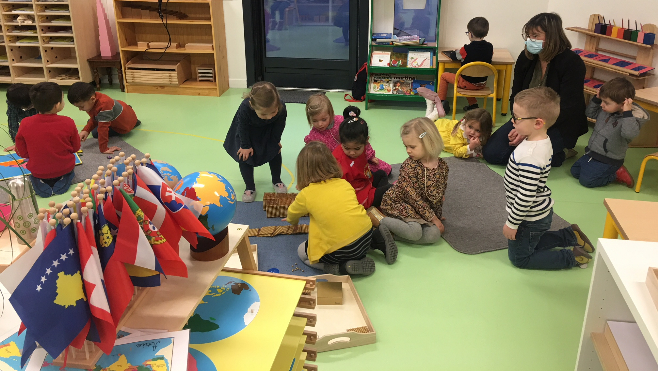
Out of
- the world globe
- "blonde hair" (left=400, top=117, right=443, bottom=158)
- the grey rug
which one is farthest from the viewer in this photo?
the grey rug

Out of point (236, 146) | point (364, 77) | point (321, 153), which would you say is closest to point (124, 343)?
point (321, 153)

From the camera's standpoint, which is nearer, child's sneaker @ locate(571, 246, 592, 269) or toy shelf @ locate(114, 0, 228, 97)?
child's sneaker @ locate(571, 246, 592, 269)

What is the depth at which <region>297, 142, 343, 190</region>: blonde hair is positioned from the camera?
2.95m

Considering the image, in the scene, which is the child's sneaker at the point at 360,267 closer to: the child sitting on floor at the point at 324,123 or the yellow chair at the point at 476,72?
the child sitting on floor at the point at 324,123

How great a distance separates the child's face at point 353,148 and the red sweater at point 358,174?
0.04 metres

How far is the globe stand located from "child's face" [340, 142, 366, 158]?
1.76 metres

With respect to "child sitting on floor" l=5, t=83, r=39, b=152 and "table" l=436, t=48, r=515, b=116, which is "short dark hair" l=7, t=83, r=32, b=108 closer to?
"child sitting on floor" l=5, t=83, r=39, b=152

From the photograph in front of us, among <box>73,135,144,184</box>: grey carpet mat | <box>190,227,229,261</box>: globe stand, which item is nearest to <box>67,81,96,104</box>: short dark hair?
<box>73,135,144,184</box>: grey carpet mat

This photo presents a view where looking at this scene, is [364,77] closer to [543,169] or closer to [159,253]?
[543,169]

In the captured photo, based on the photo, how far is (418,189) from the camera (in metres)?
3.47

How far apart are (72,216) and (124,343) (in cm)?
42

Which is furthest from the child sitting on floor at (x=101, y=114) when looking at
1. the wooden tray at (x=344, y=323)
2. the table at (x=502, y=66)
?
the table at (x=502, y=66)

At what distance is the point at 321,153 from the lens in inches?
116

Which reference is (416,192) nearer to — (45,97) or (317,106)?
(317,106)
